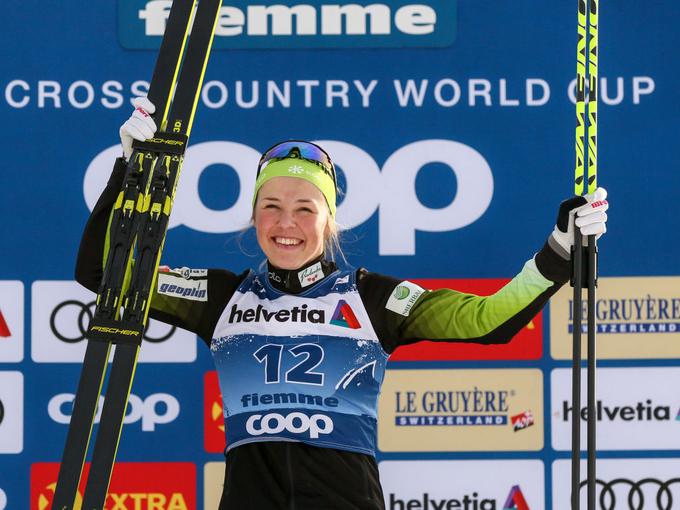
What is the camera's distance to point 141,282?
1.71m

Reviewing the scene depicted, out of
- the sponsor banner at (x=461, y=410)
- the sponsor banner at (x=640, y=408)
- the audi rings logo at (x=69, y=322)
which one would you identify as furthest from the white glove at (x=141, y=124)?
the sponsor banner at (x=640, y=408)

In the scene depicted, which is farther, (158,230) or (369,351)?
(369,351)

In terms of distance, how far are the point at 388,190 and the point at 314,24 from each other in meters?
0.50

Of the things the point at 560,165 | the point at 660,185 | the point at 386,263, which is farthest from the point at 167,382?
the point at 660,185

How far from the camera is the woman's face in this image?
1.90m

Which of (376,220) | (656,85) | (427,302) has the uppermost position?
(656,85)

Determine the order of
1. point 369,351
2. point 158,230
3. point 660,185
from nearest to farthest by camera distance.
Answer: point 158,230
point 369,351
point 660,185

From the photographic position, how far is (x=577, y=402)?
1731 millimetres

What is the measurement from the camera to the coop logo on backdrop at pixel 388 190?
2668 millimetres

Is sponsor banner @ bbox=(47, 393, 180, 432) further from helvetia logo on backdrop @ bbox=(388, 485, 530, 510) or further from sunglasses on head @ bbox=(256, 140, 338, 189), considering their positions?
sunglasses on head @ bbox=(256, 140, 338, 189)

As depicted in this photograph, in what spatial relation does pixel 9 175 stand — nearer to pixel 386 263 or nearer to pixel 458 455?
pixel 386 263

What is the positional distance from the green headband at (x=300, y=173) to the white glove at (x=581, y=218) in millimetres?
473

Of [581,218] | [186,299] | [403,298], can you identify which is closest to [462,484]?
[403,298]

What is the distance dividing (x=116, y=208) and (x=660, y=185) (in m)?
1.58
